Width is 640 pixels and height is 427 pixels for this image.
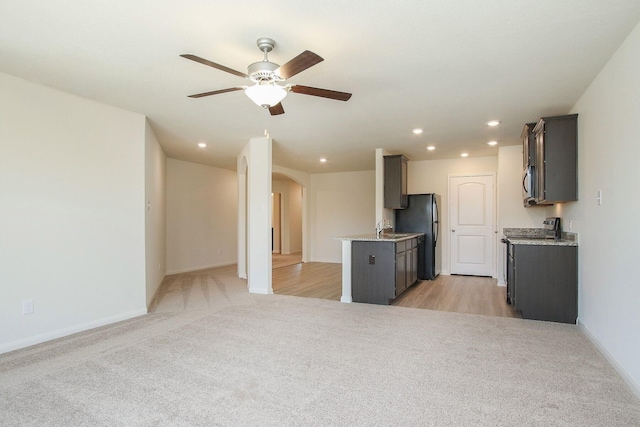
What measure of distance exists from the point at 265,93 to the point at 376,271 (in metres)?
3.00

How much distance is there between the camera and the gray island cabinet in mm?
4555

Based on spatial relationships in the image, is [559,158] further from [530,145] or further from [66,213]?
[66,213]

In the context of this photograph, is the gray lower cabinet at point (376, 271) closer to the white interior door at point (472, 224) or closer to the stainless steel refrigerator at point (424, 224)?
the stainless steel refrigerator at point (424, 224)

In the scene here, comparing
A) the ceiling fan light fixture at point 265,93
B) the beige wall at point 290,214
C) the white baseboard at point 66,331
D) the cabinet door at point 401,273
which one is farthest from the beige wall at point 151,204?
the beige wall at point 290,214

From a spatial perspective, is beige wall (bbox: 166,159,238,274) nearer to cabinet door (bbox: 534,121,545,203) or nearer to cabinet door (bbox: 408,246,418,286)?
cabinet door (bbox: 408,246,418,286)

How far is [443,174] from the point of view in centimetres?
698

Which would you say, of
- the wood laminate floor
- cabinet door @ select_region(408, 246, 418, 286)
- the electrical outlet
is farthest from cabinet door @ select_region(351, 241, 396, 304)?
the electrical outlet

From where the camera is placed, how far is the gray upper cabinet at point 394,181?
599 cm

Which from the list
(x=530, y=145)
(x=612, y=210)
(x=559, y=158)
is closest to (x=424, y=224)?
(x=530, y=145)

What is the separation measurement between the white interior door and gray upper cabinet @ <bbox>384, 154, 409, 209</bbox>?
1.48 meters

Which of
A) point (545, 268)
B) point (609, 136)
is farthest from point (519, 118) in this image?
point (545, 268)

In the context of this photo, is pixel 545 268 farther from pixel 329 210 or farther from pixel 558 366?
pixel 329 210

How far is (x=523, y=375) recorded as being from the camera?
8.11ft

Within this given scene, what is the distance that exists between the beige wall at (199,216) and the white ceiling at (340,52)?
298 cm
